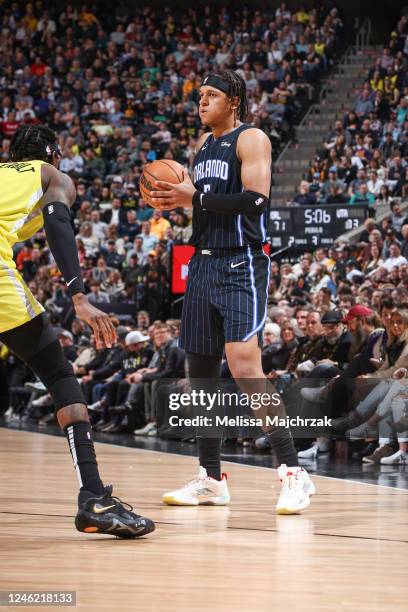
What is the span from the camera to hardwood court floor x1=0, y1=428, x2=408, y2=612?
10.7ft

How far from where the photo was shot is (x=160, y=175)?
17.6ft

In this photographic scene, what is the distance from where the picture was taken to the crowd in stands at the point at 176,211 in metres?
9.32

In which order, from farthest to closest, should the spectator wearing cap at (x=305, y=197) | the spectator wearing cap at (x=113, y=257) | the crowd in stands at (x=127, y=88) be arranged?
the crowd in stands at (x=127, y=88)
the spectator wearing cap at (x=113, y=257)
the spectator wearing cap at (x=305, y=197)

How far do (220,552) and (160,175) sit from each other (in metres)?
2.00

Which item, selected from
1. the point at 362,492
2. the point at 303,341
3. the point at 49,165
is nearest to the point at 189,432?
the point at 303,341

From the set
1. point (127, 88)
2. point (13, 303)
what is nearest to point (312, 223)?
point (127, 88)

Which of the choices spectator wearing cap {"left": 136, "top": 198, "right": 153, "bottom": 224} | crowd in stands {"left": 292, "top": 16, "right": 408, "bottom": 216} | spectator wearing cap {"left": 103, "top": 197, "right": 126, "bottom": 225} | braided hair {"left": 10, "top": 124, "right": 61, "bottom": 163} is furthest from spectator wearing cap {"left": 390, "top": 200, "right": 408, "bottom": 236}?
braided hair {"left": 10, "top": 124, "right": 61, "bottom": 163}

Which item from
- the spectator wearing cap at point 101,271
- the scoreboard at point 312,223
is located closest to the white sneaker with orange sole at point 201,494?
the scoreboard at point 312,223

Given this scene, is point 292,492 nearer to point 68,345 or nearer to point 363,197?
point 68,345

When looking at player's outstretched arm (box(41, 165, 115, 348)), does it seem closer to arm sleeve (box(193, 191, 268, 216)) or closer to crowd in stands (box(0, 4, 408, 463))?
arm sleeve (box(193, 191, 268, 216))

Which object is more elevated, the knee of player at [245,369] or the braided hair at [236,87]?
the braided hair at [236,87]

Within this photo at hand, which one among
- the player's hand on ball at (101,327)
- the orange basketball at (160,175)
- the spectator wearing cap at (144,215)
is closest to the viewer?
the player's hand on ball at (101,327)

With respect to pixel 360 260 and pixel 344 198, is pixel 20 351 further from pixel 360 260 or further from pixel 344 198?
pixel 344 198

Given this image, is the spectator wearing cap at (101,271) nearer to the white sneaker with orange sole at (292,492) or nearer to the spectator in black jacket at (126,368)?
A: the spectator in black jacket at (126,368)
